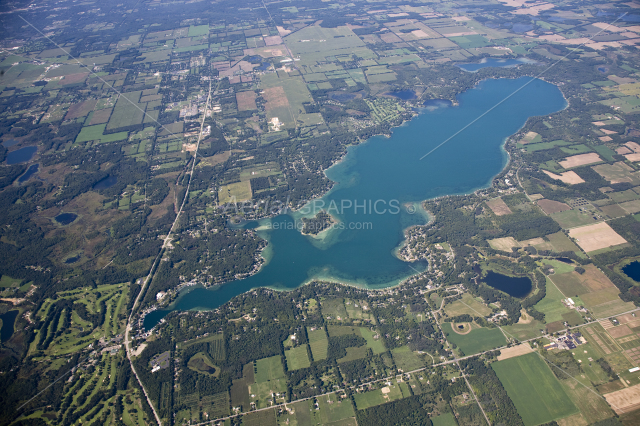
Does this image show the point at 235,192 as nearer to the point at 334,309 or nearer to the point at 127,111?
the point at 334,309

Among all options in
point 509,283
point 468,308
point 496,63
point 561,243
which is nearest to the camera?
point 468,308

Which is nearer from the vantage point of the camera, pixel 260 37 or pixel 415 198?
pixel 415 198

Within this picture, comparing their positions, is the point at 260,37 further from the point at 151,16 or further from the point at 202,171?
the point at 202,171

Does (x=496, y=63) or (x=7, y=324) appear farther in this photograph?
(x=496, y=63)

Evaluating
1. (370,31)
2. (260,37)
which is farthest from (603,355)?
(260,37)

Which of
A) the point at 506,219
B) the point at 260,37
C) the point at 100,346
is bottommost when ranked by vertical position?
the point at 100,346

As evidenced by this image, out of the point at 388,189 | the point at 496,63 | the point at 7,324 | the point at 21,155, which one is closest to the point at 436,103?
the point at 496,63

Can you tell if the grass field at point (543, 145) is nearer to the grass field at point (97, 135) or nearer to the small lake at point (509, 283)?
the small lake at point (509, 283)
